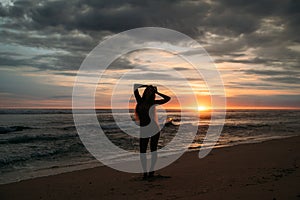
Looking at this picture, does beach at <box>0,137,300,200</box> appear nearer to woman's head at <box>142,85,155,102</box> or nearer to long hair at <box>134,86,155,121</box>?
long hair at <box>134,86,155,121</box>

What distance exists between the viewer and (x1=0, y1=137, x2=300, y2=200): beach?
493 centimetres

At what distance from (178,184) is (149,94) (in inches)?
82.5

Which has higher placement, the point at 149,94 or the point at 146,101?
the point at 149,94

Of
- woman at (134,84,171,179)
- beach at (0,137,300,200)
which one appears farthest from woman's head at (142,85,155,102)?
beach at (0,137,300,200)

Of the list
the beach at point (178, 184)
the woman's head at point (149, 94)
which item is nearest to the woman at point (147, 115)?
the woman's head at point (149, 94)

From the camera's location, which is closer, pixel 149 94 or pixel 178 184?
pixel 178 184

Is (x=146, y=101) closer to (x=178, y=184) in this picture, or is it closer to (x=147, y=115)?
(x=147, y=115)

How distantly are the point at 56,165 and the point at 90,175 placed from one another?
267cm

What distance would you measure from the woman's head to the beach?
182 cm

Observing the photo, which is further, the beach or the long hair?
the long hair

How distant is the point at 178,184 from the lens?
5.98 meters

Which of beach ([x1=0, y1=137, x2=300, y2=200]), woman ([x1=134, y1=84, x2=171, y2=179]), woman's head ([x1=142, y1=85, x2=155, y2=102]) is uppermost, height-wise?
woman's head ([x1=142, y1=85, x2=155, y2=102])

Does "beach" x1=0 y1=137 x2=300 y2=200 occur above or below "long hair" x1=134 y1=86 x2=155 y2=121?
below

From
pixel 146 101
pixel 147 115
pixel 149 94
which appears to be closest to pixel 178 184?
pixel 147 115
